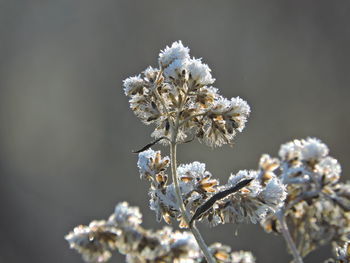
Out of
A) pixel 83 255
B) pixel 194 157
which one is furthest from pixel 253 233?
pixel 83 255

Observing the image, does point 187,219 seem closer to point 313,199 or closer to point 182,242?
point 182,242

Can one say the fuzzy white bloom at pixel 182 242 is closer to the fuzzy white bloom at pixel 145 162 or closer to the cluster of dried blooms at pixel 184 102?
the fuzzy white bloom at pixel 145 162

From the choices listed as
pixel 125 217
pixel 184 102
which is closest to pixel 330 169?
pixel 184 102

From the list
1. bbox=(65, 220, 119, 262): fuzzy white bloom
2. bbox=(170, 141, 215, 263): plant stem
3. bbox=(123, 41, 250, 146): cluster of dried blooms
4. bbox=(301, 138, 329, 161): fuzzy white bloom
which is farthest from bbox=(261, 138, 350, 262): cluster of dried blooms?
bbox=(65, 220, 119, 262): fuzzy white bloom

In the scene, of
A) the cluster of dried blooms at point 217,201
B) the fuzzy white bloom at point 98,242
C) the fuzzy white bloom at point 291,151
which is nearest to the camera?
A: the fuzzy white bloom at point 98,242

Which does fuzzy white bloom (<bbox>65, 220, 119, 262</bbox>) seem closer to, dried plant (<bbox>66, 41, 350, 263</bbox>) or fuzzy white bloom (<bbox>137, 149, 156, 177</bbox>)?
dried plant (<bbox>66, 41, 350, 263</bbox>)

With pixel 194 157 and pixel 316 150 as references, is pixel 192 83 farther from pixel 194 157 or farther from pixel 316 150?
pixel 194 157

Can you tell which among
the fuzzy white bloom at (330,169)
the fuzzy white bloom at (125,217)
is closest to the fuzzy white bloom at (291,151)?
the fuzzy white bloom at (330,169)
